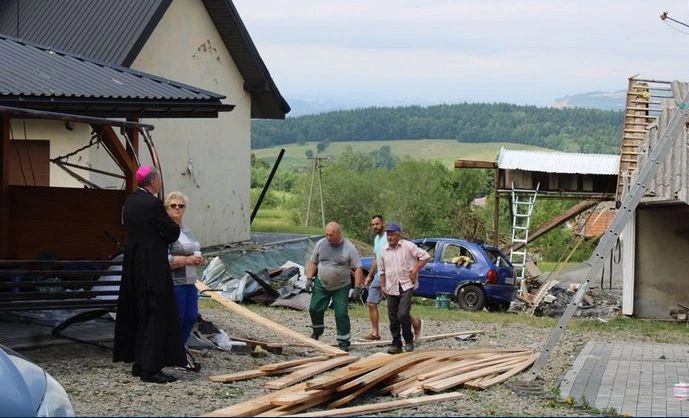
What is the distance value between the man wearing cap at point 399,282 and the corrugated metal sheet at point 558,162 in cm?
1882

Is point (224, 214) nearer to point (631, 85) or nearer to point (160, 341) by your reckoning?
point (631, 85)

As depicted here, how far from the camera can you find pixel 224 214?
31.6 m

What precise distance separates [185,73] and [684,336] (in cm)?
1323

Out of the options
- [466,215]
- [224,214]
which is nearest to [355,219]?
[466,215]

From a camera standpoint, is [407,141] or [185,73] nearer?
[185,73]

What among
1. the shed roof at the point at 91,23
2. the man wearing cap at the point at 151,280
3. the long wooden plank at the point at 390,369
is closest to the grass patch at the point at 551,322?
the shed roof at the point at 91,23

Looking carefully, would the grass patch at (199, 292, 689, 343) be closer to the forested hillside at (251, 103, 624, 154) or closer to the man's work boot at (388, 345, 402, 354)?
the man's work boot at (388, 345, 402, 354)

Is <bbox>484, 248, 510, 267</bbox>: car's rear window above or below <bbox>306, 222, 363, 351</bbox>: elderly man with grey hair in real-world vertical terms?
below

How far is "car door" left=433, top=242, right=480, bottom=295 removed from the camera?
27406 millimetres

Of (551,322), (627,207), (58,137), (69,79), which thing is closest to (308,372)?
(627,207)

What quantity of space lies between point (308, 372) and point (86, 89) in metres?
4.28

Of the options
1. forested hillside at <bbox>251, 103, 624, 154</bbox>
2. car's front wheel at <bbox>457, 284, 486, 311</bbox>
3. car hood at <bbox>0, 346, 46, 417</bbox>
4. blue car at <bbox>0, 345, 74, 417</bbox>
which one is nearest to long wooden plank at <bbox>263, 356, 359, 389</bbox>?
car hood at <bbox>0, 346, 46, 417</bbox>

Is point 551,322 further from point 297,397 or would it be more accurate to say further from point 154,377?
point 297,397

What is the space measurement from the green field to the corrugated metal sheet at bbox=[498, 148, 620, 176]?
98.4m
